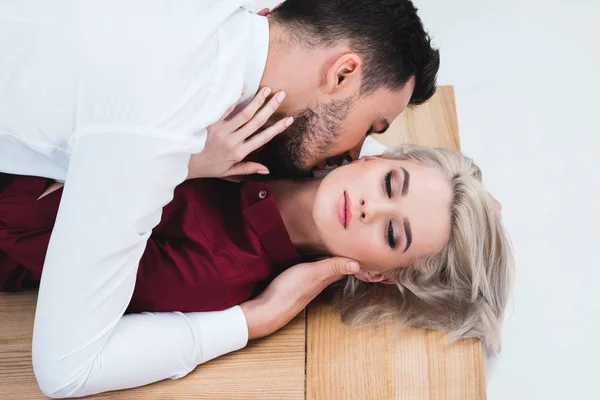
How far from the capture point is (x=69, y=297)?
1.90 metres

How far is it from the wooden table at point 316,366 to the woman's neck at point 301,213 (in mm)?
212

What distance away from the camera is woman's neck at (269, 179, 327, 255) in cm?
237

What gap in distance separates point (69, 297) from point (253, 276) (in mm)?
581

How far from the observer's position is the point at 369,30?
7.25 ft

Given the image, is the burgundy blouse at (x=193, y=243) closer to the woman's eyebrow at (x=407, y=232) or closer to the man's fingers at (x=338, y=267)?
the man's fingers at (x=338, y=267)

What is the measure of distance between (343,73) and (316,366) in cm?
81

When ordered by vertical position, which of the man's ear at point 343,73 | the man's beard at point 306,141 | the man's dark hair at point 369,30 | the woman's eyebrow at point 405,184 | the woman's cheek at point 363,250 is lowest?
the woman's cheek at point 363,250

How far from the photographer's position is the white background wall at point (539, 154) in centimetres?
300

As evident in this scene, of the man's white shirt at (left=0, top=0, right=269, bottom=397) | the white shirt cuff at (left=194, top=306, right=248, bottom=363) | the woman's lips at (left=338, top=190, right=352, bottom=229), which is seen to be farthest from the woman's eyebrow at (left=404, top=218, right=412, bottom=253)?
the man's white shirt at (left=0, top=0, right=269, bottom=397)

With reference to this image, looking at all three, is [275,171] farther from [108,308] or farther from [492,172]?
[492,172]

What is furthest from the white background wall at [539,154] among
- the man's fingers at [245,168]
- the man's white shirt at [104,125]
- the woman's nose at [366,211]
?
the man's white shirt at [104,125]

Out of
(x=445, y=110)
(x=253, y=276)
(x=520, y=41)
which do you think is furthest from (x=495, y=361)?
(x=520, y=41)

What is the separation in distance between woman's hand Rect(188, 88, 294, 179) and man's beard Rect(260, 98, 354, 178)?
0.51 feet

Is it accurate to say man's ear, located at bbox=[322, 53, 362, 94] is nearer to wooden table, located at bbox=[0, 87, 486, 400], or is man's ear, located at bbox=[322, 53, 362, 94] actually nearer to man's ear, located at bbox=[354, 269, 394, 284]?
man's ear, located at bbox=[354, 269, 394, 284]
